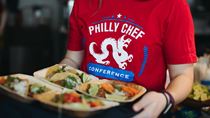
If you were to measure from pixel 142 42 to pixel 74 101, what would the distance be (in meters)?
0.31

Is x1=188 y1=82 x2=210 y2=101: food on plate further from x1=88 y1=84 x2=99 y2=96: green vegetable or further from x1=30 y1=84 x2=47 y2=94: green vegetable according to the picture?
x1=30 y1=84 x2=47 y2=94: green vegetable

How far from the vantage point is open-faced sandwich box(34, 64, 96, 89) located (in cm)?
108

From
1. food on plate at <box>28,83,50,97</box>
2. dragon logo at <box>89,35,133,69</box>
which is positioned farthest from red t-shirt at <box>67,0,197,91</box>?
food on plate at <box>28,83,50,97</box>

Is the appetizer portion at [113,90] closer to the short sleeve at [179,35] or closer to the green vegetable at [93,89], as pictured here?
the green vegetable at [93,89]

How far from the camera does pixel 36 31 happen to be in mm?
3514

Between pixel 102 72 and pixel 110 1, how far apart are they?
21 centimetres

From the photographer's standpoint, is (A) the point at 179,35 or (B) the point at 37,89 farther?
(A) the point at 179,35

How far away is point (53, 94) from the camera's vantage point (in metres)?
0.98

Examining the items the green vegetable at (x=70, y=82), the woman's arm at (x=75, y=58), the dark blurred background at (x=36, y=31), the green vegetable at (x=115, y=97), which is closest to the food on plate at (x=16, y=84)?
the green vegetable at (x=70, y=82)

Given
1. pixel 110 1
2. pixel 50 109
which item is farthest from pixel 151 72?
pixel 50 109

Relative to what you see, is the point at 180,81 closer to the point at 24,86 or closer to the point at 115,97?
the point at 115,97

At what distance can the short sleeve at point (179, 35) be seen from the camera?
112 centimetres

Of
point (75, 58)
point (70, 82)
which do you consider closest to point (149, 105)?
point (70, 82)

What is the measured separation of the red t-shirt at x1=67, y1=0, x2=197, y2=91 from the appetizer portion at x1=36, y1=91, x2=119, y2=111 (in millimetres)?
218
